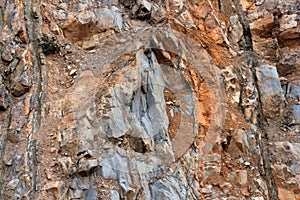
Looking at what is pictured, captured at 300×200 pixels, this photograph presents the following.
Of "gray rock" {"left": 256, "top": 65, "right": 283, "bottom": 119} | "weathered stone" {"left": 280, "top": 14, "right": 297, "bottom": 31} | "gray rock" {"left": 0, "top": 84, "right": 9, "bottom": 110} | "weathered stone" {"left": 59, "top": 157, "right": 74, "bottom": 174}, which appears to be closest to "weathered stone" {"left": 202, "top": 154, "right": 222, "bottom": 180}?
"gray rock" {"left": 256, "top": 65, "right": 283, "bottom": 119}

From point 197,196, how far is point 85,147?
354cm

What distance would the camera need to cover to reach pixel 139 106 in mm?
9531

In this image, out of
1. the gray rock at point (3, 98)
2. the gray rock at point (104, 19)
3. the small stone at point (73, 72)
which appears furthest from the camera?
the gray rock at point (104, 19)

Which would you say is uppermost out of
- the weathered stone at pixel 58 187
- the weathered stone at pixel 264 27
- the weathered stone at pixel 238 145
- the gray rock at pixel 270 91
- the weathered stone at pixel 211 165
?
the weathered stone at pixel 264 27

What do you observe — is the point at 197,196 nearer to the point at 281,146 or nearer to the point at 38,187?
the point at 281,146

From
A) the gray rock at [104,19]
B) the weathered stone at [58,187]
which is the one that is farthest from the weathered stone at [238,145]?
the gray rock at [104,19]

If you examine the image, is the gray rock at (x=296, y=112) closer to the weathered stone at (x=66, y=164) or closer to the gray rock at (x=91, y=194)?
the gray rock at (x=91, y=194)

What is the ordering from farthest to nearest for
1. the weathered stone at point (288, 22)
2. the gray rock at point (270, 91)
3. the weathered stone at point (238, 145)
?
the weathered stone at point (288, 22) < the gray rock at point (270, 91) < the weathered stone at point (238, 145)

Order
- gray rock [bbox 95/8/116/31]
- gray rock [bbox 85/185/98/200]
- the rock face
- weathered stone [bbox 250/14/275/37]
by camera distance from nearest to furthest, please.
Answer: gray rock [bbox 85/185/98/200] → the rock face → gray rock [bbox 95/8/116/31] → weathered stone [bbox 250/14/275/37]

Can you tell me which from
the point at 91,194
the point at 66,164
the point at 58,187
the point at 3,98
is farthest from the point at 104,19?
the point at 91,194

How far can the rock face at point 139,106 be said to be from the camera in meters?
8.26

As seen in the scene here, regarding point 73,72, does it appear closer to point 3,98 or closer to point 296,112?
point 3,98

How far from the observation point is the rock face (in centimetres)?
826

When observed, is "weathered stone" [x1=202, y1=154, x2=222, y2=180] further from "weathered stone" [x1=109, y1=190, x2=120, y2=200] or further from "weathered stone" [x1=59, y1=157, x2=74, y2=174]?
"weathered stone" [x1=59, y1=157, x2=74, y2=174]
